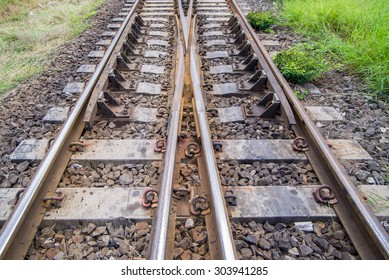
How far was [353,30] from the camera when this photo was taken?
4.71m

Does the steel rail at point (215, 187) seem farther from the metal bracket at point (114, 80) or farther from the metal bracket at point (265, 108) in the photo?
the metal bracket at point (114, 80)

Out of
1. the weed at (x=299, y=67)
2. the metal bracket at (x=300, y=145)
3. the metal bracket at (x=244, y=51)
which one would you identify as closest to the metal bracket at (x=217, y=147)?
the metal bracket at (x=300, y=145)

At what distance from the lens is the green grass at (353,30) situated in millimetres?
3650

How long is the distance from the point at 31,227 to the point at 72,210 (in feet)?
0.85

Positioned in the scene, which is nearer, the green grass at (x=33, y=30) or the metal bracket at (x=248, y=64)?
the metal bracket at (x=248, y=64)

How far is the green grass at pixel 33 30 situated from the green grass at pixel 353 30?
431cm

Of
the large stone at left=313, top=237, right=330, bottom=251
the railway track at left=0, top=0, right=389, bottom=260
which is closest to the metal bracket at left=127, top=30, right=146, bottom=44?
the railway track at left=0, top=0, right=389, bottom=260

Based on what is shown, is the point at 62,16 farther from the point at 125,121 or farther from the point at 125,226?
the point at 125,226

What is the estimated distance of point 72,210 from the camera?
6.41 feet

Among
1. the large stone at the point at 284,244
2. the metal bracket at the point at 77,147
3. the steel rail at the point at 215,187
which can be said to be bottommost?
the large stone at the point at 284,244

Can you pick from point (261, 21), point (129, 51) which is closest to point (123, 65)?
point (129, 51)

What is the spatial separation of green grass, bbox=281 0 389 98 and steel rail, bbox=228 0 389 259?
5.57 feet

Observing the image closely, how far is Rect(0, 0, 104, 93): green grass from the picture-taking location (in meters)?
4.22
